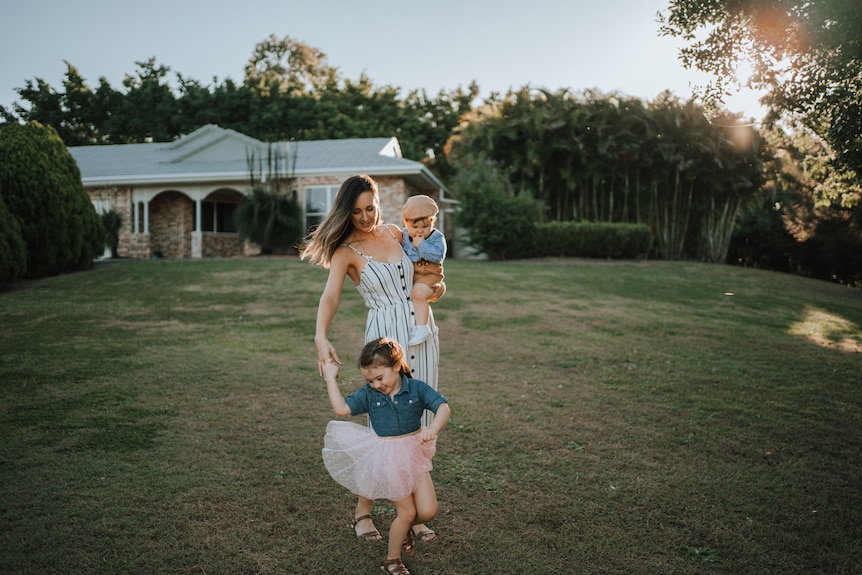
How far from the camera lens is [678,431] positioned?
5.46 meters

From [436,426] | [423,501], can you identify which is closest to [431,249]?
[436,426]

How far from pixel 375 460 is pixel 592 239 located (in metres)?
16.6

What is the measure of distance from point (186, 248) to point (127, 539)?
21141 millimetres

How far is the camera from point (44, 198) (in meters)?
13.1

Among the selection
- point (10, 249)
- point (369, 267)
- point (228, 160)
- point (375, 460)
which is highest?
point (228, 160)

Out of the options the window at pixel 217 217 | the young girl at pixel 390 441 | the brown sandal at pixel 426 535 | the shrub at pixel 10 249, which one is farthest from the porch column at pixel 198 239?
the young girl at pixel 390 441

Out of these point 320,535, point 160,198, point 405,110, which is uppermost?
point 405,110

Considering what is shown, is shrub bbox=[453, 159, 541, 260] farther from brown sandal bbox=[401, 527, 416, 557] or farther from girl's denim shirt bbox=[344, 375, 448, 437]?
girl's denim shirt bbox=[344, 375, 448, 437]

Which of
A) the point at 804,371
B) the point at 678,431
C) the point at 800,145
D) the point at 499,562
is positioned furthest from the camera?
the point at 800,145

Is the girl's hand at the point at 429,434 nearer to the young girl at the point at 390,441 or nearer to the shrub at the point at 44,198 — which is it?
the young girl at the point at 390,441

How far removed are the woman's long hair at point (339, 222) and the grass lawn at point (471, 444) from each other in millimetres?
1569

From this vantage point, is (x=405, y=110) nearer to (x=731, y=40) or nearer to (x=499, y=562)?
(x=731, y=40)

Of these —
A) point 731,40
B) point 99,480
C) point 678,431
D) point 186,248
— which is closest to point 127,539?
point 99,480

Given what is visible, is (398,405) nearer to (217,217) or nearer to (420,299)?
(420,299)
